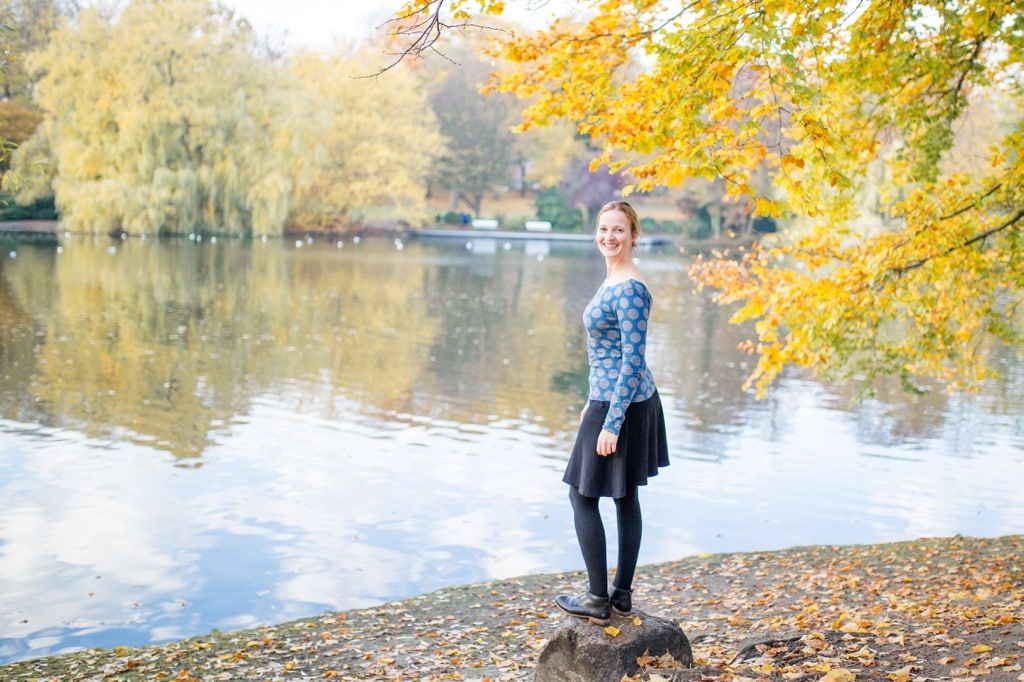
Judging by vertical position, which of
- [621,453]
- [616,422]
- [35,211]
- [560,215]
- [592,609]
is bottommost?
[592,609]

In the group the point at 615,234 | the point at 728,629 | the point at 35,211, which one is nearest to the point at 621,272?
the point at 615,234

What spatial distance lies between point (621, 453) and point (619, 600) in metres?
0.68

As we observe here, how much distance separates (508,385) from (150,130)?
79.0 ft

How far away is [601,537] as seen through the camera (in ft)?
13.8

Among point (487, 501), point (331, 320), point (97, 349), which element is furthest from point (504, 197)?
point (487, 501)

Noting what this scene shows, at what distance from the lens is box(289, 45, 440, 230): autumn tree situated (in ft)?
149

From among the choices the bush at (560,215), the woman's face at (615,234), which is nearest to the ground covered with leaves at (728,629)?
the woman's face at (615,234)

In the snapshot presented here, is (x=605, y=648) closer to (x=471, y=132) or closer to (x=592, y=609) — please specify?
(x=592, y=609)

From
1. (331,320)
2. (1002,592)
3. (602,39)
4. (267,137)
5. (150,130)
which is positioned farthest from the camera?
(267,137)

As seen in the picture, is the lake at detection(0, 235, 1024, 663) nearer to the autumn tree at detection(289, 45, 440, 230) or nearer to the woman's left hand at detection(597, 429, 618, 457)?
the woman's left hand at detection(597, 429, 618, 457)

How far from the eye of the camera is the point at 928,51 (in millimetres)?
7141

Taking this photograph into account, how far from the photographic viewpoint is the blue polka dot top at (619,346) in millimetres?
3920

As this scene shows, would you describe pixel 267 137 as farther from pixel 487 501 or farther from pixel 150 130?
pixel 487 501

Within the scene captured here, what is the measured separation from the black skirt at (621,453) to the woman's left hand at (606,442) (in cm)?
7
